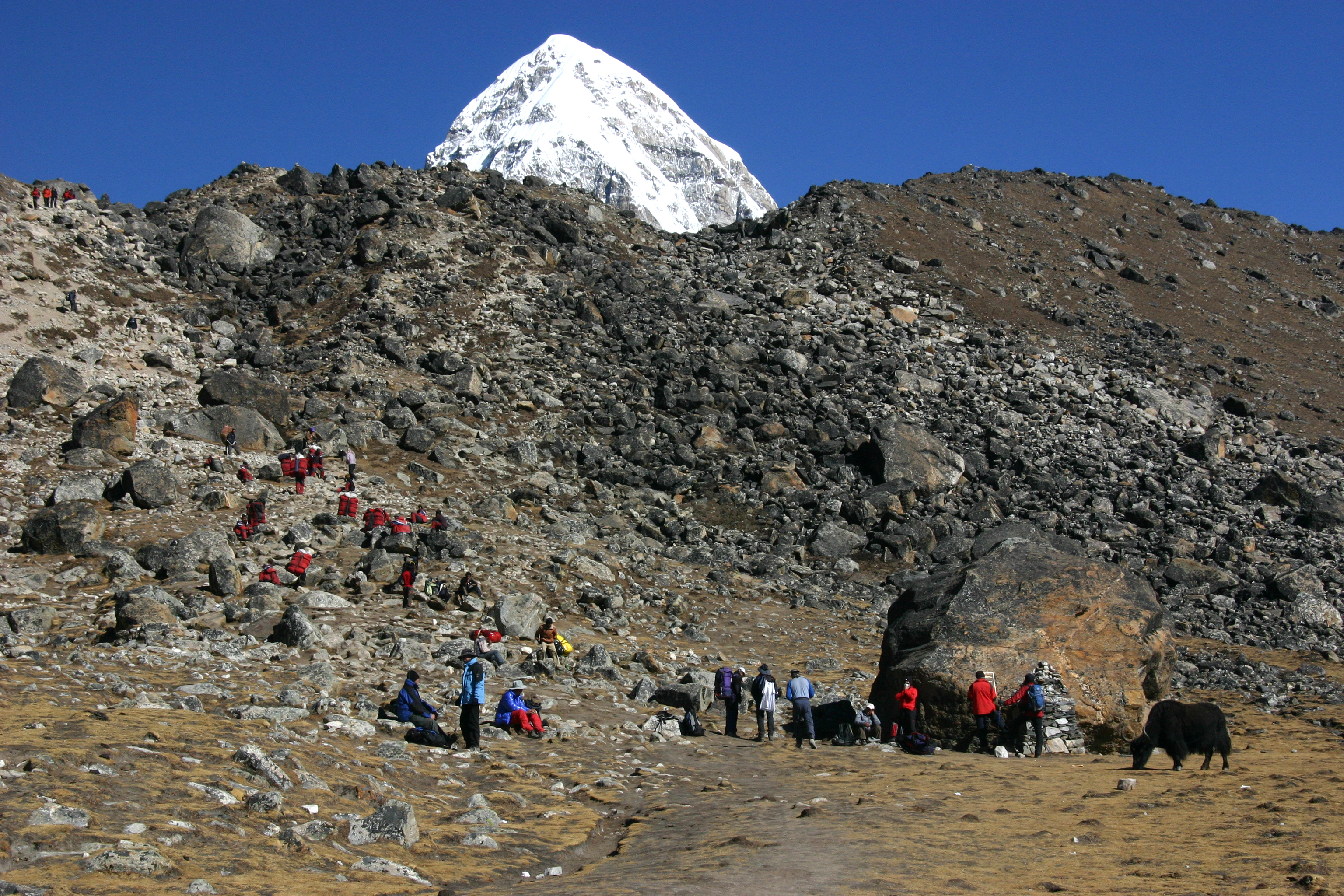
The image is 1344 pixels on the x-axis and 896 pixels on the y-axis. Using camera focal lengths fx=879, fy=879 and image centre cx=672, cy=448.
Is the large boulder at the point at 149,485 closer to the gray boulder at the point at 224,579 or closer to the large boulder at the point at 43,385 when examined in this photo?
the gray boulder at the point at 224,579

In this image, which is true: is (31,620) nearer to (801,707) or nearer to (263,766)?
(263,766)

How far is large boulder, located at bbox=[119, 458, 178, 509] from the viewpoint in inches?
765

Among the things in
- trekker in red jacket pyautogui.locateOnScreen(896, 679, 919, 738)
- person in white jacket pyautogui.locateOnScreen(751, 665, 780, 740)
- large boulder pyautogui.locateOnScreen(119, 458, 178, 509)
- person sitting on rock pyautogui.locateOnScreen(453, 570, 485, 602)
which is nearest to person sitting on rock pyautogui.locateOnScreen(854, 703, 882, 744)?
trekker in red jacket pyautogui.locateOnScreen(896, 679, 919, 738)

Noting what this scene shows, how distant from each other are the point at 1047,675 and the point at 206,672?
12.2 m

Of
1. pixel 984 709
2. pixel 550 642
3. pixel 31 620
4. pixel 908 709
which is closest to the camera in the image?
pixel 984 709

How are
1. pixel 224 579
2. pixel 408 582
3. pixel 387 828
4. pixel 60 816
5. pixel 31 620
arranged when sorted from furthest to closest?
pixel 408 582 < pixel 224 579 < pixel 31 620 < pixel 387 828 < pixel 60 816

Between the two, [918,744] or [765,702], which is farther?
[765,702]

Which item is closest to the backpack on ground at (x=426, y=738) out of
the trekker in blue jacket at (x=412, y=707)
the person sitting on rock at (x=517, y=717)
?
the trekker in blue jacket at (x=412, y=707)

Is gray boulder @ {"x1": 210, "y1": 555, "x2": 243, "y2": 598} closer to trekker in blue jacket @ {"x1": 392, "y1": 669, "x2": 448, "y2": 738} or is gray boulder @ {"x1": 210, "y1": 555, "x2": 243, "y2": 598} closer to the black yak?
trekker in blue jacket @ {"x1": 392, "y1": 669, "x2": 448, "y2": 738}

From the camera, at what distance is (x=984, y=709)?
13.2 metres

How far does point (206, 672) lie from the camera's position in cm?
1180

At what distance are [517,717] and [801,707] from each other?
178 inches

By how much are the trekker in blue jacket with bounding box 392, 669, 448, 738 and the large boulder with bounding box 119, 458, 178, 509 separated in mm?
11055

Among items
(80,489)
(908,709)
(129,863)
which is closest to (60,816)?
(129,863)
